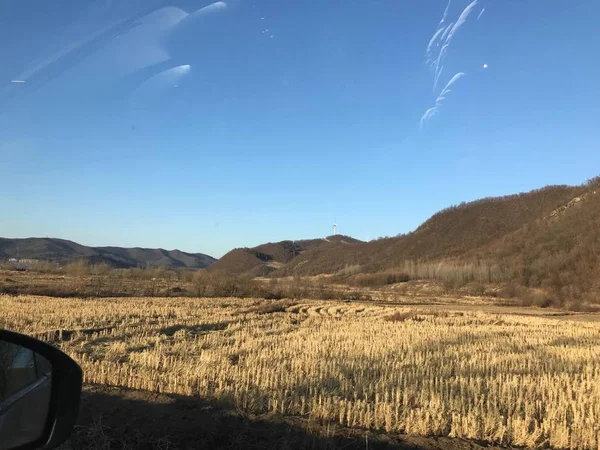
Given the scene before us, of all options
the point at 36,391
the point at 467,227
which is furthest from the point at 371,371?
the point at 467,227

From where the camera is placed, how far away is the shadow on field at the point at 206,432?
21.3 feet

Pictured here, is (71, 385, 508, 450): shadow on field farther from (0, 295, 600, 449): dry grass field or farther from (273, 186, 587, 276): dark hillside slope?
(273, 186, 587, 276): dark hillside slope

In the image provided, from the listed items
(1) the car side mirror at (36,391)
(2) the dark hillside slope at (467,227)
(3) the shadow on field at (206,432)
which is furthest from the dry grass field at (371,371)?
(2) the dark hillside slope at (467,227)

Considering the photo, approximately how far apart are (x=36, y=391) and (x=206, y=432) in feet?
13.9

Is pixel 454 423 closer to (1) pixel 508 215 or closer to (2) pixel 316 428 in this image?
(2) pixel 316 428

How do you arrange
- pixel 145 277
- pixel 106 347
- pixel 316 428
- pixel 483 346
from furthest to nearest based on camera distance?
pixel 145 277 → pixel 483 346 → pixel 106 347 → pixel 316 428

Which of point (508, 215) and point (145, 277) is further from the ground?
point (508, 215)

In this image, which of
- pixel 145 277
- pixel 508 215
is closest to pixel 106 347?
pixel 145 277

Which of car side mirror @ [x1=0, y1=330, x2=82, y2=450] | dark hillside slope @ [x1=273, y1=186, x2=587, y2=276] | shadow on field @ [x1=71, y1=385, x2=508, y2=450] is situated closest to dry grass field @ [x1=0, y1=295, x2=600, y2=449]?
shadow on field @ [x1=71, y1=385, x2=508, y2=450]

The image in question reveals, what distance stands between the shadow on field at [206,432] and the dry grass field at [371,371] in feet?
1.74

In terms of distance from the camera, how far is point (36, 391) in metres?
3.10

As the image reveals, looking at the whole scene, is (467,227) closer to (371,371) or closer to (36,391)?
(371,371)

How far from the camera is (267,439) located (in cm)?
674

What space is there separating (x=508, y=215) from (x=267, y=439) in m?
169
